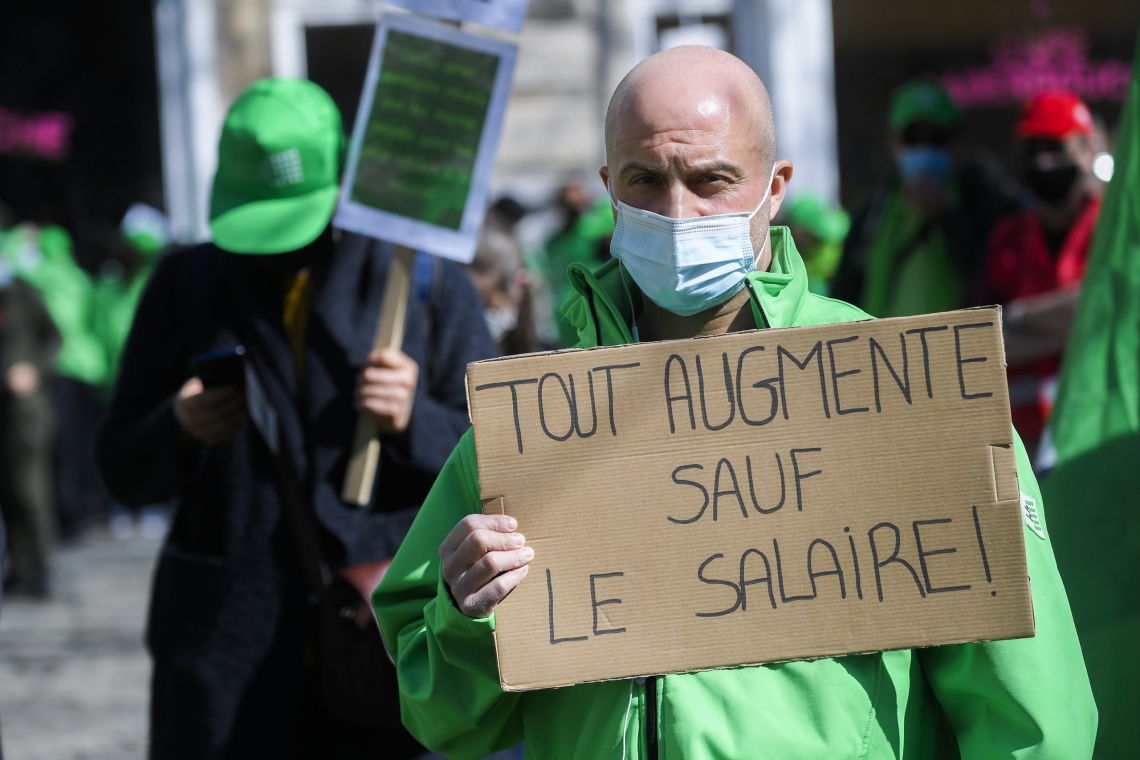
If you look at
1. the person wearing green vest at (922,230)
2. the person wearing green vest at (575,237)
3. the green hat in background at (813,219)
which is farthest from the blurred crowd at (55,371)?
the person wearing green vest at (922,230)

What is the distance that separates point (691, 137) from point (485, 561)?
2.01 ft

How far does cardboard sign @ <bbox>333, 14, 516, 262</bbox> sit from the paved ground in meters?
3.37

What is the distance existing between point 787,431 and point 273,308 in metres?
1.48

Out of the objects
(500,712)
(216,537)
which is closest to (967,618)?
(500,712)

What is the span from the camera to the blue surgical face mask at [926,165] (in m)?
5.75

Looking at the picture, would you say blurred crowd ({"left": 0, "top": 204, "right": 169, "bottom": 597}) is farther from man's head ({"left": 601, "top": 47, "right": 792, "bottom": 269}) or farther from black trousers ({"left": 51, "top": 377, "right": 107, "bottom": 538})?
man's head ({"left": 601, "top": 47, "right": 792, "bottom": 269})

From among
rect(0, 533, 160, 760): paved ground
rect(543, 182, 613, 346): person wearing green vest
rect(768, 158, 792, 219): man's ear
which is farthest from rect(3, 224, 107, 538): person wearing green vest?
rect(768, 158, 792, 219): man's ear

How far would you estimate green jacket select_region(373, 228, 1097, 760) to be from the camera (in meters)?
1.70

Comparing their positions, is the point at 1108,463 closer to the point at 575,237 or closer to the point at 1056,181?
the point at 1056,181

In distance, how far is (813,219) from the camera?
8.08m

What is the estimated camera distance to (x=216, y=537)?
2.87m

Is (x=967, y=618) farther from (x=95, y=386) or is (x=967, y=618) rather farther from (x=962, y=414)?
(x=95, y=386)

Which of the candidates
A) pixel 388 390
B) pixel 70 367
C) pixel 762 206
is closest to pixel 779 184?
pixel 762 206

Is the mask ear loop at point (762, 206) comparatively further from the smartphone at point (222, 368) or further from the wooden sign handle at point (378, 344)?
the smartphone at point (222, 368)
